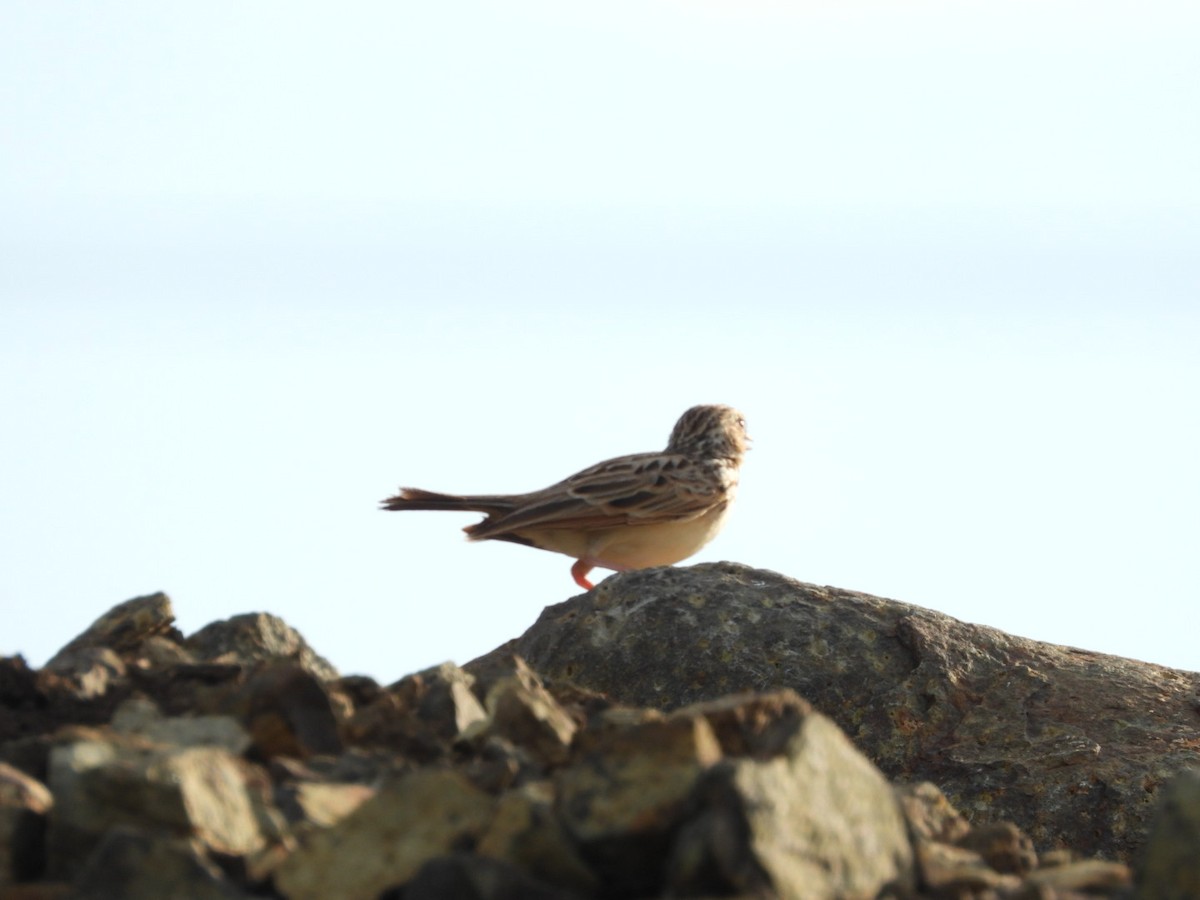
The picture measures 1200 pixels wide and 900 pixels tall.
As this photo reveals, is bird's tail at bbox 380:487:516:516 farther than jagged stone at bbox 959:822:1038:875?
Yes

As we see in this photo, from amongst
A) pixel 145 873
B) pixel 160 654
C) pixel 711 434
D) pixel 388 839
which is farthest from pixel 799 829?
pixel 711 434

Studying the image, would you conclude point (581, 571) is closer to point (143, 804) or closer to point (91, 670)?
point (91, 670)

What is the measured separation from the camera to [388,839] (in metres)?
4.29

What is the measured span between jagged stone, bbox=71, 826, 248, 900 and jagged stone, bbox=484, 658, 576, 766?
146cm

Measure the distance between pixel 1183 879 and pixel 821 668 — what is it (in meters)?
4.59

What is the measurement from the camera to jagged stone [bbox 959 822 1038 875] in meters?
5.32

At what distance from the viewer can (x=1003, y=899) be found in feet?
14.2

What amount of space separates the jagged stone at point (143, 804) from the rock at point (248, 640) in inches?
76.1

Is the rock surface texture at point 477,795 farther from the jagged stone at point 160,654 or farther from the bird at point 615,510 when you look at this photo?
the bird at point 615,510

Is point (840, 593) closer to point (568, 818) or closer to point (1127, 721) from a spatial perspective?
point (1127, 721)

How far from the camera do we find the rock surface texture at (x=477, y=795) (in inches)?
159


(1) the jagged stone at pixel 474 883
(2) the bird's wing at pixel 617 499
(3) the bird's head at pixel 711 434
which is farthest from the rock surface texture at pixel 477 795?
(3) the bird's head at pixel 711 434

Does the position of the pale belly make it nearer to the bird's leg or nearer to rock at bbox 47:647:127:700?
the bird's leg

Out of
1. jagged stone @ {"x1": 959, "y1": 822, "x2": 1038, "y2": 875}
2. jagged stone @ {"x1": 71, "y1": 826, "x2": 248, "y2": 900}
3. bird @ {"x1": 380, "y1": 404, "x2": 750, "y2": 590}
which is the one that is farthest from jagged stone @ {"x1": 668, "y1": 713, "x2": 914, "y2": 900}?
bird @ {"x1": 380, "y1": 404, "x2": 750, "y2": 590}
